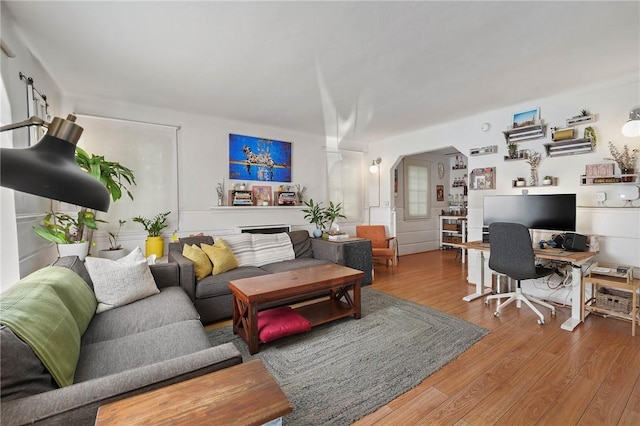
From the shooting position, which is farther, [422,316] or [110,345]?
[422,316]

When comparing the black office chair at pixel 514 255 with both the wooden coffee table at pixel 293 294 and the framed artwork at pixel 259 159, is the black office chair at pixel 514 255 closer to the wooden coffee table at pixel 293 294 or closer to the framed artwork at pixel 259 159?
the wooden coffee table at pixel 293 294

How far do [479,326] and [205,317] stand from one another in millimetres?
2626

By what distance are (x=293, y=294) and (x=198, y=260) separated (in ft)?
3.73

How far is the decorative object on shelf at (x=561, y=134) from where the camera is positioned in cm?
318

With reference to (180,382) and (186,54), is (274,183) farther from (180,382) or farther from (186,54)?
(180,382)

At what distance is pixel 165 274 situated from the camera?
8.36 feet

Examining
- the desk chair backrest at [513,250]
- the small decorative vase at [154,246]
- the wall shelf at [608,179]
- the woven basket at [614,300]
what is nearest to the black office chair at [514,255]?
the desk chair backrest at [513,250]

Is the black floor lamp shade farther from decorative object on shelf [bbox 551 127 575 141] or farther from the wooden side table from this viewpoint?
decorative object on shelf [bbox 551 127 575 141]

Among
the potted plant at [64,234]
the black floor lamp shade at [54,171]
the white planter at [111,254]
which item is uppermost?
the black floor lamp shade at [54,171]

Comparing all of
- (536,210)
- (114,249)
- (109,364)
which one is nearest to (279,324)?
(109,364)

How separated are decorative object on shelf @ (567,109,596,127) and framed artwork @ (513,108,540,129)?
339 millimetres

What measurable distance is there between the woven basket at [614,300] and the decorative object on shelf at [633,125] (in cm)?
158

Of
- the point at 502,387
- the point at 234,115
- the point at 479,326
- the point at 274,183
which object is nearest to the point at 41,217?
the point at 234,115

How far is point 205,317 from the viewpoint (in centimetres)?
274
